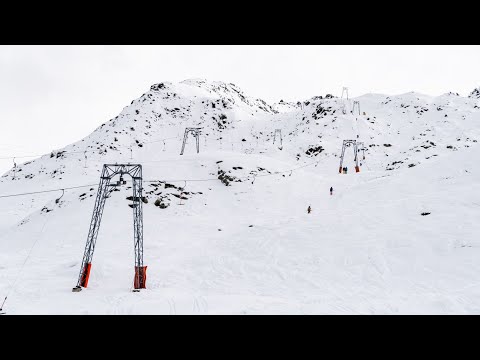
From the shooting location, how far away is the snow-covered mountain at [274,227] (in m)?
15.9

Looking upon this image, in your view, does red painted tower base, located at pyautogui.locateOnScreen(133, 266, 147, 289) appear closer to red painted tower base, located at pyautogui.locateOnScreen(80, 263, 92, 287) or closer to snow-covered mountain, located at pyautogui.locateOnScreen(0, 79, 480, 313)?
snow-covered mountain, located at pyautogui.locateOnScreen(0, 79, 480, 313)

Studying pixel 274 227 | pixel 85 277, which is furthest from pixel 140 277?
pixel 274 227

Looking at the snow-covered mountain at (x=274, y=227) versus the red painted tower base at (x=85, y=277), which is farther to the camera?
the red painted tower base at (x=85, y=277)

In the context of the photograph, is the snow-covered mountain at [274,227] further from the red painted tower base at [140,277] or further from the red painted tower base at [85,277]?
the red painted tower base at [140,277]

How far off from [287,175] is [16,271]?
33.5 metres

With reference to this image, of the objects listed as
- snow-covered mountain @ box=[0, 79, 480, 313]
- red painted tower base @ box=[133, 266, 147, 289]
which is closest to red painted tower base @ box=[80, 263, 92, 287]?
snow-covered mountain @ box=[0, 79, 480, 313]

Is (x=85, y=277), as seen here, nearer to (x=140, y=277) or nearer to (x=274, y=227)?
(x=140, y=277)

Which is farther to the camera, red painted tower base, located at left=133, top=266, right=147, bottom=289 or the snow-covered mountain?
red painted tower base, located at left=133, top=266, right=147, bottom=289

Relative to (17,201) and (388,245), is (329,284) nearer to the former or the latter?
(388,245)

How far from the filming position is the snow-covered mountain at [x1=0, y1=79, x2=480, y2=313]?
628 inches

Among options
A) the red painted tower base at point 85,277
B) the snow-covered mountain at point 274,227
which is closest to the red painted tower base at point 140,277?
the snow-covered mountain at point 274,227

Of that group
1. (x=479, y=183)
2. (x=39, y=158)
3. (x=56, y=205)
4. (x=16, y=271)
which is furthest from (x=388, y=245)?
(x=39, y=158)

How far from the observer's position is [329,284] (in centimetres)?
1750
